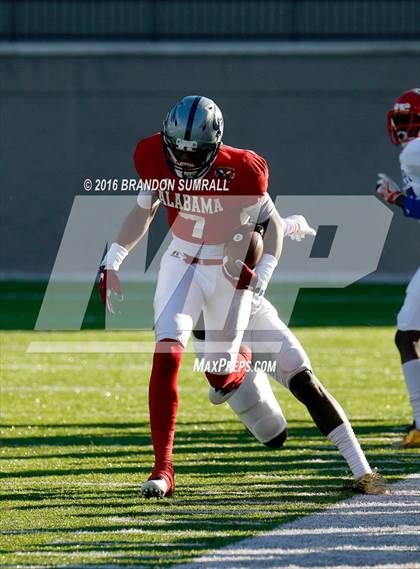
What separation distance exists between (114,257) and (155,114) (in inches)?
636

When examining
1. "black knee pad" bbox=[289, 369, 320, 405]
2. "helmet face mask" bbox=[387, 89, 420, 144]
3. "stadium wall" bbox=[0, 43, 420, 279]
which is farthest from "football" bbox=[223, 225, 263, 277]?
"stadium wall" bbox=[0, 43, 420, 279]

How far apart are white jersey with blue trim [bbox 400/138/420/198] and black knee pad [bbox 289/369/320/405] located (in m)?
1.61

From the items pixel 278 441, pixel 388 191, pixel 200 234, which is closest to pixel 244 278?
pixel 200 234

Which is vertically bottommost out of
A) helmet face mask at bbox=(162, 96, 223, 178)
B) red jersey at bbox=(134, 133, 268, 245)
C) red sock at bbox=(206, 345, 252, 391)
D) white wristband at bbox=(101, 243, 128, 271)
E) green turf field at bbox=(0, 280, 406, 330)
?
green turf field at bbox=(0, 280, 406, 330)

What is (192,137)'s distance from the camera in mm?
5867

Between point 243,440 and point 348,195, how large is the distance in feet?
48.1

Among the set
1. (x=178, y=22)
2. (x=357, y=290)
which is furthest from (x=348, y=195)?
(x=178, y=22)

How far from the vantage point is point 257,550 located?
4.64m

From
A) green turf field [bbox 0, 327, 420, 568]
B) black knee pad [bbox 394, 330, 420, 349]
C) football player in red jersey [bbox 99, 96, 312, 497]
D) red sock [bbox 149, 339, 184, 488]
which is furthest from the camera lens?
black knee pad [bbox 394, 330, 420, 349]

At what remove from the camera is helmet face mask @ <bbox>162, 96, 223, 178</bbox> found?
232 inches

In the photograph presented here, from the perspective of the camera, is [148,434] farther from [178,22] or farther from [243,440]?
[178,22]

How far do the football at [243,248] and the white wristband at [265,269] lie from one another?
0.09 ft

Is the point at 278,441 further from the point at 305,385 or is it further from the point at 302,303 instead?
the point at 302,303

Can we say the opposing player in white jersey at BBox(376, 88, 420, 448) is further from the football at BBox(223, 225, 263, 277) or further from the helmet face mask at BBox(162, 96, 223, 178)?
the helmet face mask at BBox(162, 96, 223, 178)
